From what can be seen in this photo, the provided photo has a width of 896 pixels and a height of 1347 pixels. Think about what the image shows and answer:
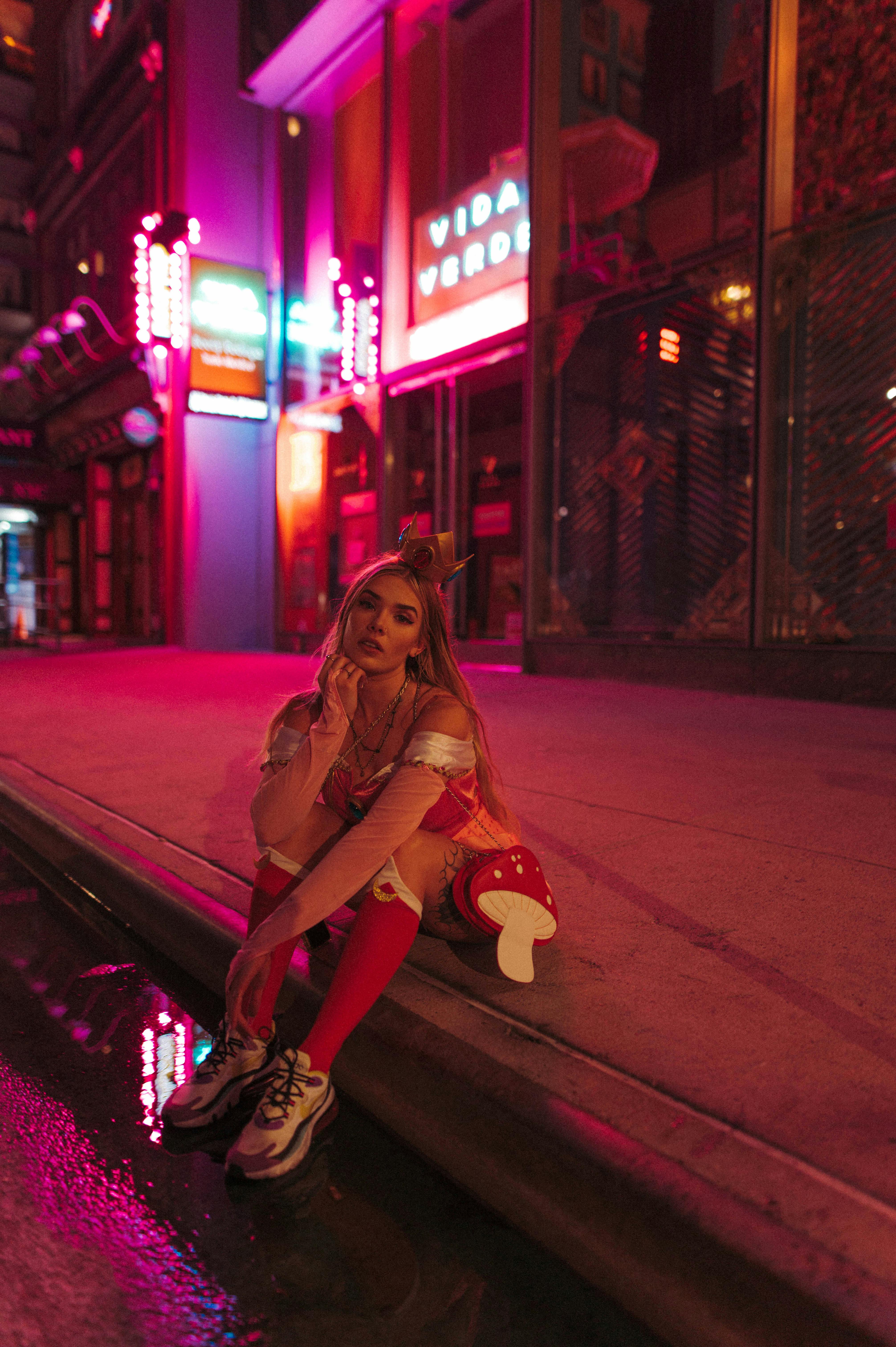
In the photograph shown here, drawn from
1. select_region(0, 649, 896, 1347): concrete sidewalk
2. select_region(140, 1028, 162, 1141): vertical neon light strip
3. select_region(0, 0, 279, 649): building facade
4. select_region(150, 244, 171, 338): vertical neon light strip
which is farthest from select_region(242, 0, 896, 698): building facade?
select_region(140, 1028, 162, 1141): vertical neon light strip

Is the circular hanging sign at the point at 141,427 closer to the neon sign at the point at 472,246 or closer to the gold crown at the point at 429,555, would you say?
the neon sign at the point at 472,246

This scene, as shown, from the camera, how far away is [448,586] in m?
12.1

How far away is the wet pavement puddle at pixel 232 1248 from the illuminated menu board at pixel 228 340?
14.9 metres

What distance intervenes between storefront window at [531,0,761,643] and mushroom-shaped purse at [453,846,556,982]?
279 inches

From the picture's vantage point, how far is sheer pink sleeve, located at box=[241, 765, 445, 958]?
208 cm

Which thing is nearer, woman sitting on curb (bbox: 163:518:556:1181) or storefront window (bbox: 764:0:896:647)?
woman sitting on curb (bbox: 163:518:556:1181)

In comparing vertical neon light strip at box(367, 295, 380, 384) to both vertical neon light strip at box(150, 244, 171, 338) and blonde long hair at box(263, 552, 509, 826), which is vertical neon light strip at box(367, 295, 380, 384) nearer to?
vertical neon light strip at box(150, 244, 171, 338)

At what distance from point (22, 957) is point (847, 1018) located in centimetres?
272

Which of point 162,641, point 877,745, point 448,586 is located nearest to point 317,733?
point 877,745

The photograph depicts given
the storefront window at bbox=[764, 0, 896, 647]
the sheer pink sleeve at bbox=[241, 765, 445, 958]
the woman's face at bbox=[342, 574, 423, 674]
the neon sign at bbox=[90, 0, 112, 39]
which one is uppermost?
the neon sign at bbox=[90, 0, 112, 39]

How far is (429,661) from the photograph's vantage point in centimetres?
259

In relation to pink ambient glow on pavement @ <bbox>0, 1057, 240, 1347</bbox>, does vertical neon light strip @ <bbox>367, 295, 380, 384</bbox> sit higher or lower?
higher

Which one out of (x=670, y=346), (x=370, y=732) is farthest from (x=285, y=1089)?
(x=670, y=346)

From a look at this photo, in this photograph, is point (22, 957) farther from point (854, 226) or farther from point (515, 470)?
point (515, 470)
